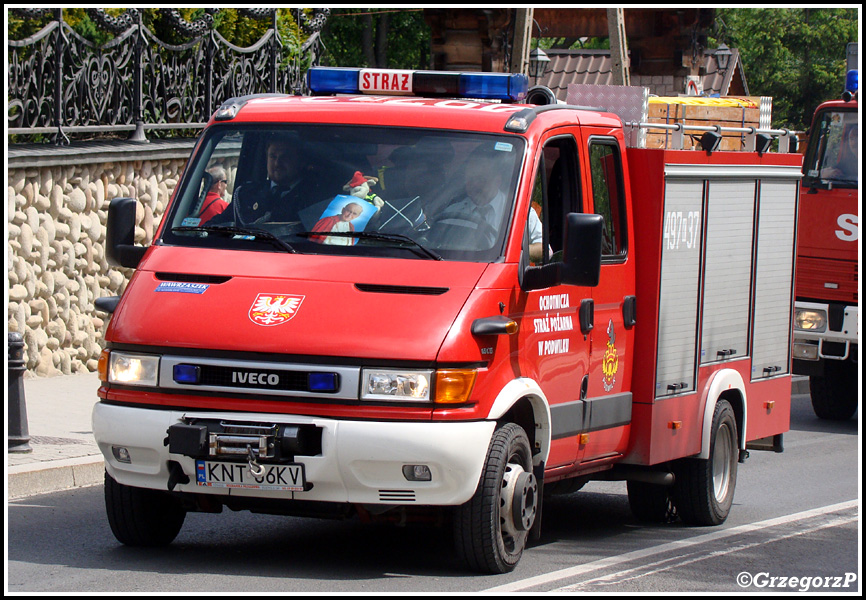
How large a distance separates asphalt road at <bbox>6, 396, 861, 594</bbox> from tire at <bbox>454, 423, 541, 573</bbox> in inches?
5.1

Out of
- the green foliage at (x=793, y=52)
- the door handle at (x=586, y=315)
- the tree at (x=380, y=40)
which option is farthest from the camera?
the tree at (x=380, y=40)

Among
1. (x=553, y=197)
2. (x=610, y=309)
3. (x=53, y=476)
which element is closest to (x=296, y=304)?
(x=553, y=197)

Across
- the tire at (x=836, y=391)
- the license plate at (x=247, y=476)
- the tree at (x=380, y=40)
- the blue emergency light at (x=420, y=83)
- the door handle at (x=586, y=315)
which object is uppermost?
the tree at (x=380, y=40)

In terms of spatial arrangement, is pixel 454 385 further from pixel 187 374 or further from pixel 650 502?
pixel 650 502

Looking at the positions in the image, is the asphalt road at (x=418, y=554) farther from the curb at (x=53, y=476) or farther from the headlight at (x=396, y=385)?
the headlight at (x=396, y=385)

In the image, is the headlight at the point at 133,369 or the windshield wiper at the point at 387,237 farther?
the windshield wiper at the point at 387,237

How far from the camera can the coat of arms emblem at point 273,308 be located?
6512mm

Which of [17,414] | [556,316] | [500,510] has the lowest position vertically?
[17,414]

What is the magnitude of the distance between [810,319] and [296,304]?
9150 mm

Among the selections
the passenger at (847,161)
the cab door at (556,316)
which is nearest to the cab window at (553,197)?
the cab door at (556,316)

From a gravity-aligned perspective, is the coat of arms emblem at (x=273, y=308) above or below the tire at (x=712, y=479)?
above

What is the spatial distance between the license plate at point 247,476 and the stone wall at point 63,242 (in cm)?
684

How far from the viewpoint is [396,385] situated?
6344 mm

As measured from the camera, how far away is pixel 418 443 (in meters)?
6.30
